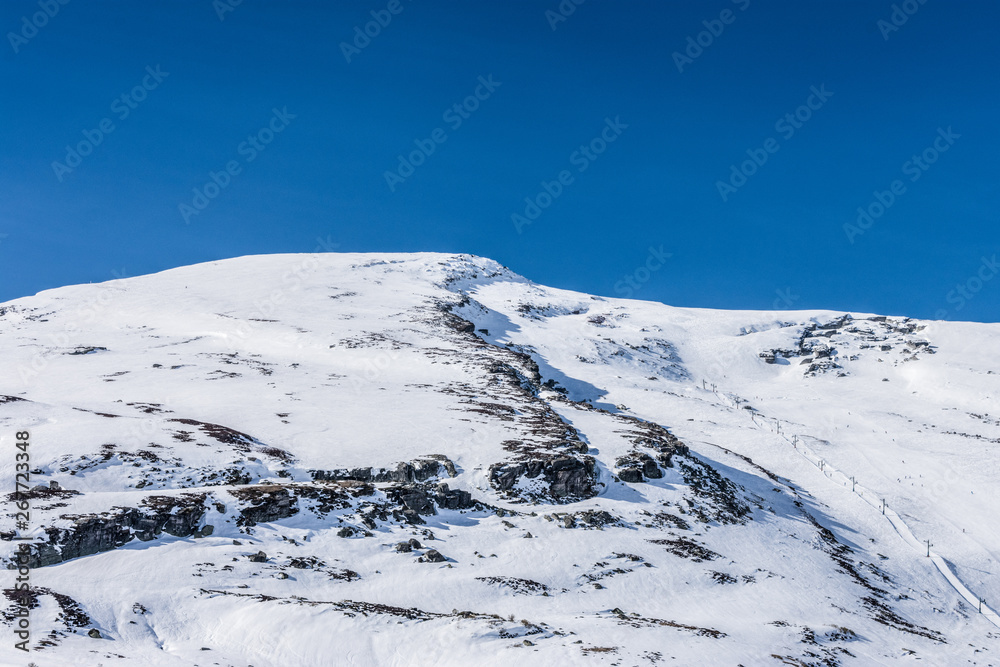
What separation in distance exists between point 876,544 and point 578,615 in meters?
25.1

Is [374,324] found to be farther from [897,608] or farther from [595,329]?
[897,608]

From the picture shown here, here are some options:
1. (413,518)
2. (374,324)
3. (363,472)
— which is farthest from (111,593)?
(374,324)

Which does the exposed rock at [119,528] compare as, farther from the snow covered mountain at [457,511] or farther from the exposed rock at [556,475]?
the exposed rock at [556,475]

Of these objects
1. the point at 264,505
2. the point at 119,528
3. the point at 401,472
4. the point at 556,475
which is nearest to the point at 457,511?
the point at 401,472

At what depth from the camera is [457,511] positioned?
32.9m

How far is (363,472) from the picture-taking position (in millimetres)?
35656

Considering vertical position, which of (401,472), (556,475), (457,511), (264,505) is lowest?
(264,505)

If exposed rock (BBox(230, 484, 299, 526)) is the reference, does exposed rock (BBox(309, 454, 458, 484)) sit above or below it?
above

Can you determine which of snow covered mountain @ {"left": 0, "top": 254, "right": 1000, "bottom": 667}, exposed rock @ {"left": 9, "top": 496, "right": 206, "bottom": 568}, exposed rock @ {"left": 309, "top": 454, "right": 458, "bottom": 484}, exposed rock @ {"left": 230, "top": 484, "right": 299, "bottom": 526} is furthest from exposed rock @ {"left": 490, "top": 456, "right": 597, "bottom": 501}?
exposed rock @ {"left": 9, "top": 496, "right": 206, "bottom": 568}

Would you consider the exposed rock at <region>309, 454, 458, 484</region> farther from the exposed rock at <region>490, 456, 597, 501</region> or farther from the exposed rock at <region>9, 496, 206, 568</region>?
the exposed rock at <region>9, 496, 206, 568</region>

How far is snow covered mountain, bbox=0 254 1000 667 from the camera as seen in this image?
68.1 ft

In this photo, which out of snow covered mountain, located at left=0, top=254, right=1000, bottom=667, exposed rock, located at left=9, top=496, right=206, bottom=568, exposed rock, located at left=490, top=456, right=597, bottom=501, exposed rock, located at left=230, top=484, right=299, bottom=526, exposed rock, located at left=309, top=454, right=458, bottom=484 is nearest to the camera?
snow covered mountain, located at left=0, top=254, right=1000, bottom=667

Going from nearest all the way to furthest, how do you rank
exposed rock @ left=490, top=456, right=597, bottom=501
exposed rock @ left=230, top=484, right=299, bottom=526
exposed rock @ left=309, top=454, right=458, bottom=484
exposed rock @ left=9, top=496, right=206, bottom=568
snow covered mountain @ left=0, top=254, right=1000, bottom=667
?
snow covered mountain @ left=0, top=254, right=1000, bottom=667, exposed rock @ left=9, top=496, right=206, bottom=568, exposed rock @ left=230, top=484, right=299, bottom=526, exposed rock @ left=309, top=454, right=458, bottom=484, exposed rock @ left=490, top=456, right=597, bottom=501

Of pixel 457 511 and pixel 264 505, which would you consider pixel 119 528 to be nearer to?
pixel 264 505
